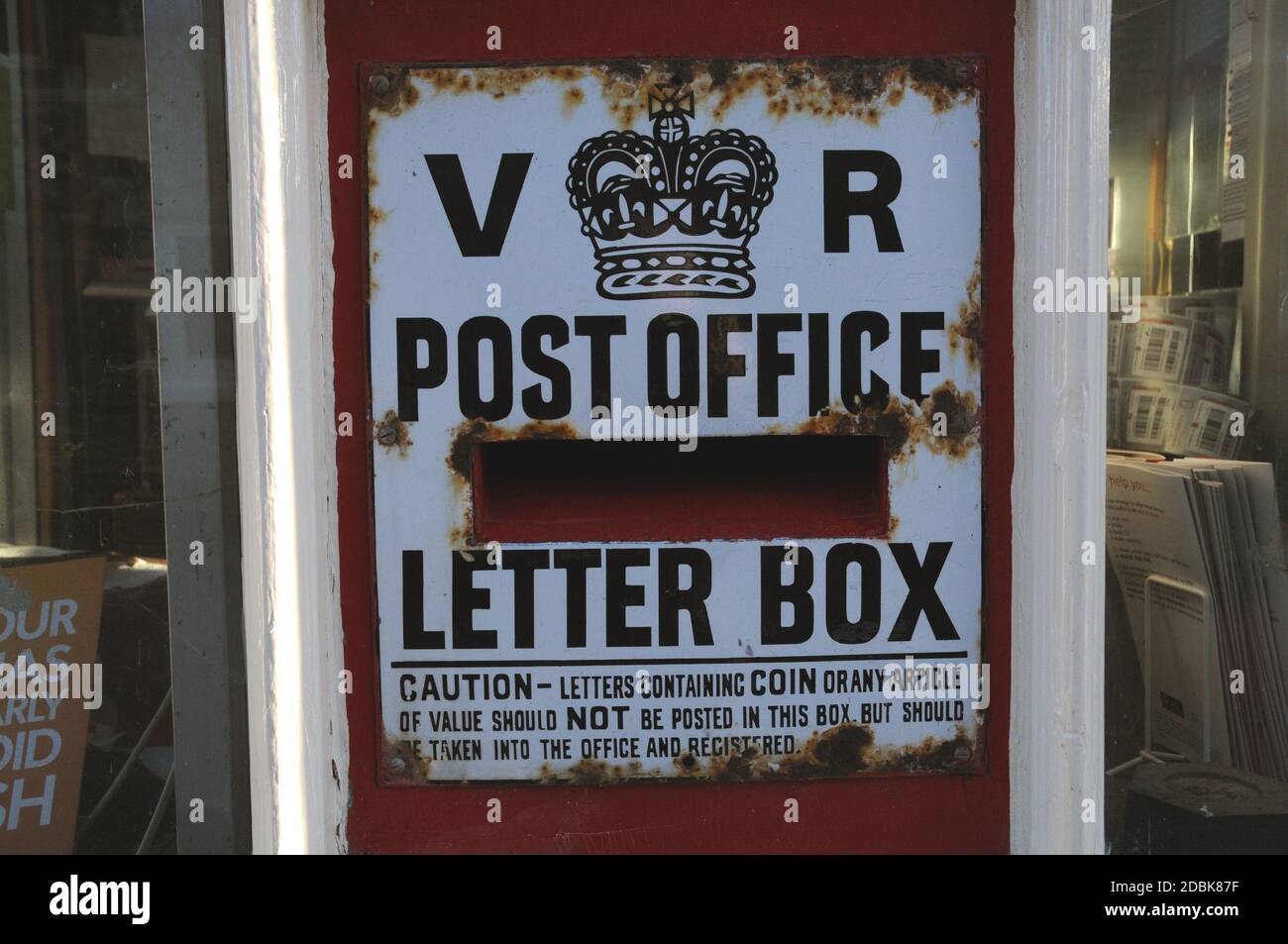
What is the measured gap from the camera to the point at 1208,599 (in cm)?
182

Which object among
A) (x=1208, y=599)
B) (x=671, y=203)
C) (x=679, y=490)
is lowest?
(x=1208, y=599)

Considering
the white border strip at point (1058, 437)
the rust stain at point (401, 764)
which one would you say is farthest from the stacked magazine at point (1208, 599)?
the rust stain at point (401, 764)

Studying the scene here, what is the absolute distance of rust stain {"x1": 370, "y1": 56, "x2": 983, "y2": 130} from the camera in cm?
124

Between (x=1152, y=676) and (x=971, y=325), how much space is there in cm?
85

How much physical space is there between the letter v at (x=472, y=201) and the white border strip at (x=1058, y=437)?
58 centimetres

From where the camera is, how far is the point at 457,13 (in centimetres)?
124

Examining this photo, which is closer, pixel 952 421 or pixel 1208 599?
pixel 952 421

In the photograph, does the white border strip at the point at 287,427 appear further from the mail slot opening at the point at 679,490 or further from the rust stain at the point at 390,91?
the mail slot opening at the point at 679,490

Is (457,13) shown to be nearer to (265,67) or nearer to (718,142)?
(265,67)

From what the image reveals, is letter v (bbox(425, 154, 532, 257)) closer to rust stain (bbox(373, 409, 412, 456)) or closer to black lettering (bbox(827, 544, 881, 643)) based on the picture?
rust stain (bbox(373, 409, 412, 456))

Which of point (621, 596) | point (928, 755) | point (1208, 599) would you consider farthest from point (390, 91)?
point (1208, 599)

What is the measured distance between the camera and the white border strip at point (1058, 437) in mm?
1208

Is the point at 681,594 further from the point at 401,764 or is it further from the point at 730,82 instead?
the point at 730,82

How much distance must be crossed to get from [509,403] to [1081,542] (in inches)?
26.5
